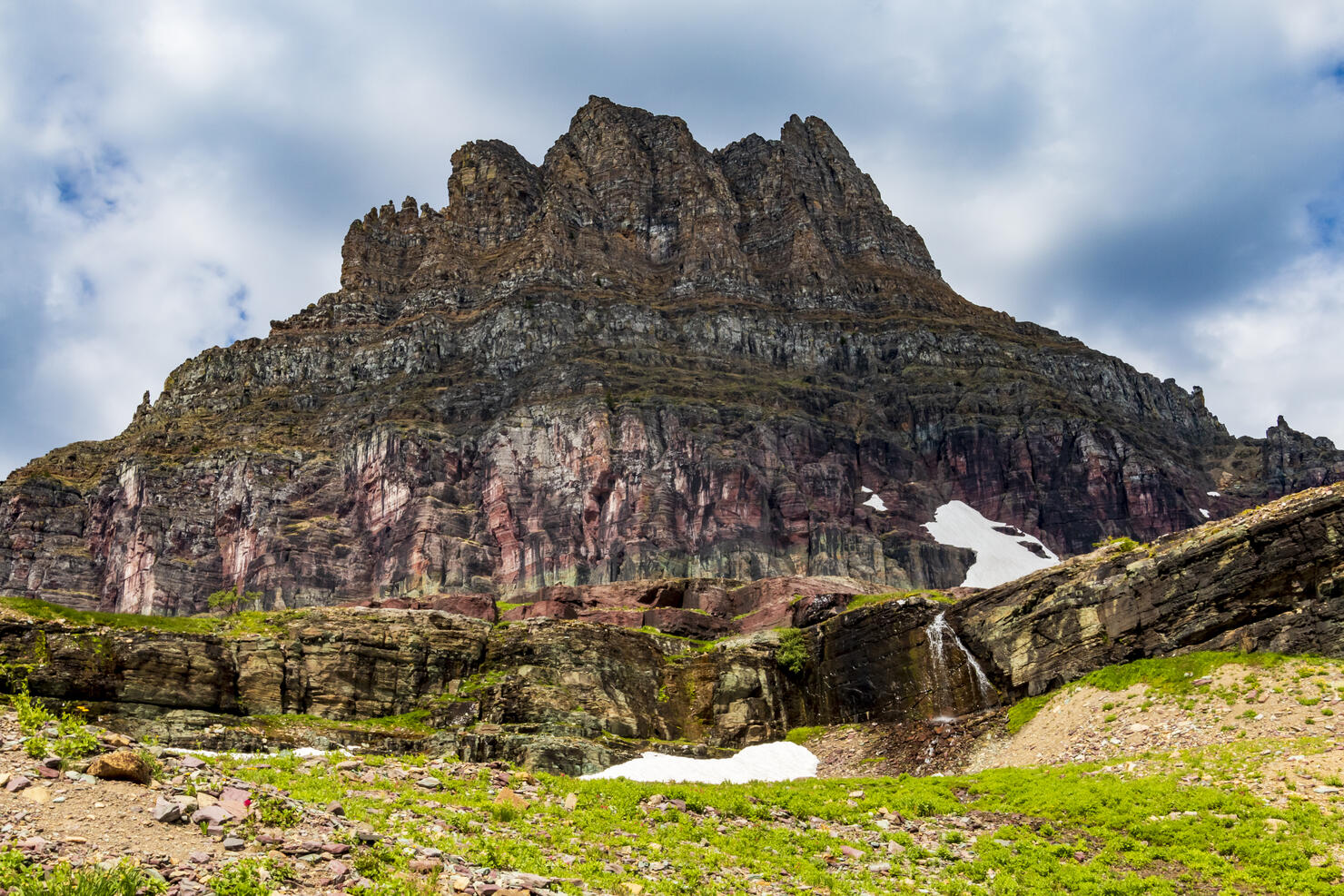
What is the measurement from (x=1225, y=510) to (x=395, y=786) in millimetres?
162843

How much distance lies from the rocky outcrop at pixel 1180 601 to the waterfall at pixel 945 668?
55cm

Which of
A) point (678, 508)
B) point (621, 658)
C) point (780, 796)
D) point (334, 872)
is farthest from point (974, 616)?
point (678, 508)

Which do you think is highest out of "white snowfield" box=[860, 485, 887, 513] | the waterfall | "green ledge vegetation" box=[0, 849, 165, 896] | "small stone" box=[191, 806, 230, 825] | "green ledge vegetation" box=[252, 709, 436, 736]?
"white snowfield" box=[860, 485, 887, 513]

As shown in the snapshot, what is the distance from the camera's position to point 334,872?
18094 millimetres

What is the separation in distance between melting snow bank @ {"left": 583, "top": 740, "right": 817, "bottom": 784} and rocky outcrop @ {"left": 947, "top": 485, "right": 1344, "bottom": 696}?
10.7 m

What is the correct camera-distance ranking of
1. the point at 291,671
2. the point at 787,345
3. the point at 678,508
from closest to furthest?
the point at 291,671, the point at 678,508, the point at 787,345

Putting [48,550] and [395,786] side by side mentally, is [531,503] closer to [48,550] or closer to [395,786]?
[48,550]

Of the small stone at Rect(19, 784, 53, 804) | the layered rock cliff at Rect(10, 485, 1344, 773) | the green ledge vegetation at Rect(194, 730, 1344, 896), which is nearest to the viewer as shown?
the small stone at Rect(19, 784, 53, 804)

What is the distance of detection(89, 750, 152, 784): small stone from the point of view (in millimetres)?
19703

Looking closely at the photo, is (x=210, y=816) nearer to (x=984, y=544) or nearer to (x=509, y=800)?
(x=509, y=800)

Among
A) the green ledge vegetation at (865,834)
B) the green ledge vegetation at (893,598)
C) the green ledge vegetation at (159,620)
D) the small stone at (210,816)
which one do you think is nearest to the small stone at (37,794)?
the small stone at (210,816)

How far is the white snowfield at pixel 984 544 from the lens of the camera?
144 m

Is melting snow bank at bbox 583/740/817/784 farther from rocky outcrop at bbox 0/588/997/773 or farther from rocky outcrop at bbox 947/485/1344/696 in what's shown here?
rocky outcrop at bbox 947/485/1344/696

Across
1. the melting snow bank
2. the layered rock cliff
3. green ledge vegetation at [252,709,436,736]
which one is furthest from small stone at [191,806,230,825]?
green ledge vegetation at [252,709,436,736]
